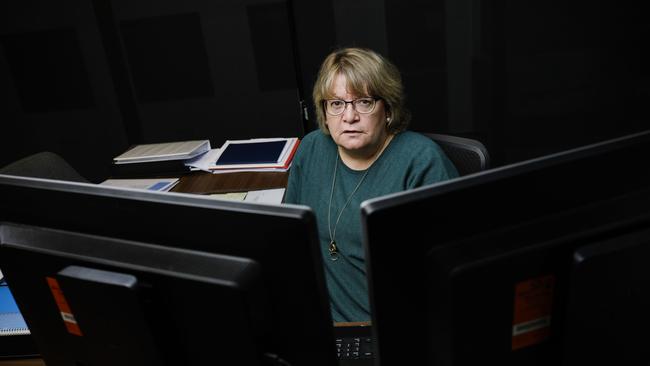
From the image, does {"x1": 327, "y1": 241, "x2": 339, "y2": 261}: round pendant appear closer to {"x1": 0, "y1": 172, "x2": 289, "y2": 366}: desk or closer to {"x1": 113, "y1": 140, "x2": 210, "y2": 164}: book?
{"x1": 0, "y1": 172, "x2": 289, "y2": 366}: desk

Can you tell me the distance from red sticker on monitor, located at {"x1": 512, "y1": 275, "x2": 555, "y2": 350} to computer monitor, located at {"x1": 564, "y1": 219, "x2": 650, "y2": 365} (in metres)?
0.03

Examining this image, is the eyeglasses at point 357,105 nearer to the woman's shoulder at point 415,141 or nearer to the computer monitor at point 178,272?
the woman's shoulder at point 415,141

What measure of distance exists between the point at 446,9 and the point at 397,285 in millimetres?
2796

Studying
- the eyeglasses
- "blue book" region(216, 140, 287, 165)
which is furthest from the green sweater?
"blue book" region(216, 140, 287, 165)

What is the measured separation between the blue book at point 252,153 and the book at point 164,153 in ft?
0.35

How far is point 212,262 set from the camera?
2.21 feet

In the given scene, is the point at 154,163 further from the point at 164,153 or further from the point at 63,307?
the point at 63,307

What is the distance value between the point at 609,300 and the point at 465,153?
91 centimetres

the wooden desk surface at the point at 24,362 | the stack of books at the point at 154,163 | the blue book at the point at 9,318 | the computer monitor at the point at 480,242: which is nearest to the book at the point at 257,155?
the stack of books at the point at 154,163

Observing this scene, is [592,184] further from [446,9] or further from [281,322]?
[446,9]

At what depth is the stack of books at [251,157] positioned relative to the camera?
Result: 205cm

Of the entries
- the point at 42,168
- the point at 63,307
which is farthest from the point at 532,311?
the point at 42,168

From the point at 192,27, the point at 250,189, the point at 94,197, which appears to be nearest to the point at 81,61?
the point at 192,27

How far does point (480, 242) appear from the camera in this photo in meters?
0.63
